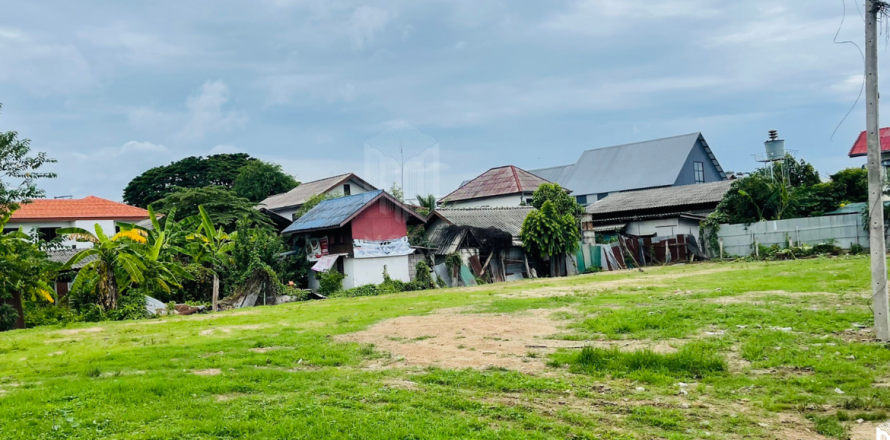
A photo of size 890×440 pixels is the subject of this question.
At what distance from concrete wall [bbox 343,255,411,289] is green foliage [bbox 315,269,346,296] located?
613mm

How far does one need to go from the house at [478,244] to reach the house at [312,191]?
12108 mm

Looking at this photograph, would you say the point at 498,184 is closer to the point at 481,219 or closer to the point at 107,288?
the point at 481,219

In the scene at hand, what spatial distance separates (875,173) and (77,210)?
45365mm

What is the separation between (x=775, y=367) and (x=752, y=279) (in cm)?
1186

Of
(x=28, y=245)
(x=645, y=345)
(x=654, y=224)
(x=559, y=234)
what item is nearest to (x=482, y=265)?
(x=559, y=234)

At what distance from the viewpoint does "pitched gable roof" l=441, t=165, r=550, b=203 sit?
49.9 meters

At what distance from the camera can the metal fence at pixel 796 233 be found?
96.7 feet

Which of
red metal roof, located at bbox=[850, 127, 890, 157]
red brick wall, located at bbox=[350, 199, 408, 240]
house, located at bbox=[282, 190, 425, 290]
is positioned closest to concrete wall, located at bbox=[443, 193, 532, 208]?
red brick wall, located at bbox=[350, 199, 408, 240]

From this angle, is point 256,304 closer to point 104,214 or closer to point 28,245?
point 28,245

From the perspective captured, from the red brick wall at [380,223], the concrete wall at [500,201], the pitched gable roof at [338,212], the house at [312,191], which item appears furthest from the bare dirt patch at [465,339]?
the concrete wall at [500,201]

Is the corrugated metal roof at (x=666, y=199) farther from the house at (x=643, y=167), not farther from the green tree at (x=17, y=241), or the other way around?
the green tree at (x=17, y=241)

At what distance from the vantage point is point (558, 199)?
110ft

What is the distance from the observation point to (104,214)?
44.1m

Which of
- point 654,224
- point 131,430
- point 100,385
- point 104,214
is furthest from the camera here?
point 104,214
